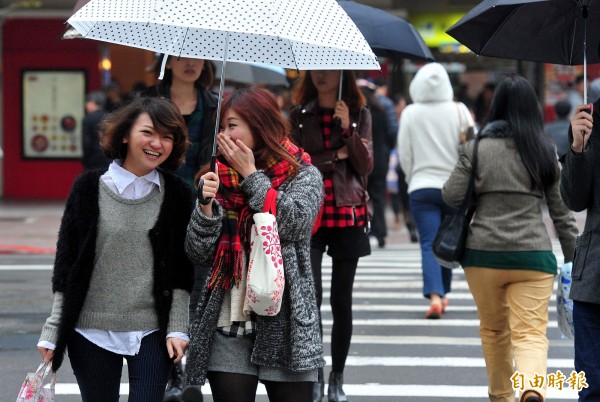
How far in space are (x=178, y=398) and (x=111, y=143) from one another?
2369 mm

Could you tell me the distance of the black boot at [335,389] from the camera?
22.3ft

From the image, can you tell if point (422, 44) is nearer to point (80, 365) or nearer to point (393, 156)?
point (80, 365)

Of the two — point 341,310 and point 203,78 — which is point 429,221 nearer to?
point 341,310

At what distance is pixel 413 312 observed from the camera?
10.4 meters

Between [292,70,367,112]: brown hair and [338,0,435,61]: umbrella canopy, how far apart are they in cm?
36

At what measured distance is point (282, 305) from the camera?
444 centimetres

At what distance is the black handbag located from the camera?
6.45 meters

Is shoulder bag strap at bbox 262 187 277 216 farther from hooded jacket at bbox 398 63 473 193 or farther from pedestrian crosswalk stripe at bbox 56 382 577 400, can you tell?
hooded jacket at bbox 398 63 473 193

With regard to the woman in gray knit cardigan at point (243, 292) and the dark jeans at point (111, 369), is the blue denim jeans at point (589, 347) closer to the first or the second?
the woman in gray knit cardigan at point (243, 292)

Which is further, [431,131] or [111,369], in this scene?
[431,131]

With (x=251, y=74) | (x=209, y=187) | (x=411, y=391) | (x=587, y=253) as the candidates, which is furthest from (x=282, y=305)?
(x=251, y=74)

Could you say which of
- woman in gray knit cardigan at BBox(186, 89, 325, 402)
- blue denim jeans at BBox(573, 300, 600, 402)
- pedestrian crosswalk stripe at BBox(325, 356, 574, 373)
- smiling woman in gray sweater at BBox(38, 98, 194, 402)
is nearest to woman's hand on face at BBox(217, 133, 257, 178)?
woman in gray knit cardigan at BBox(186, 89, 325, 402)

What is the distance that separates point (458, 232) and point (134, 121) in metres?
2.45

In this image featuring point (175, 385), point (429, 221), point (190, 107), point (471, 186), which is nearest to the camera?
point (471, 186)
